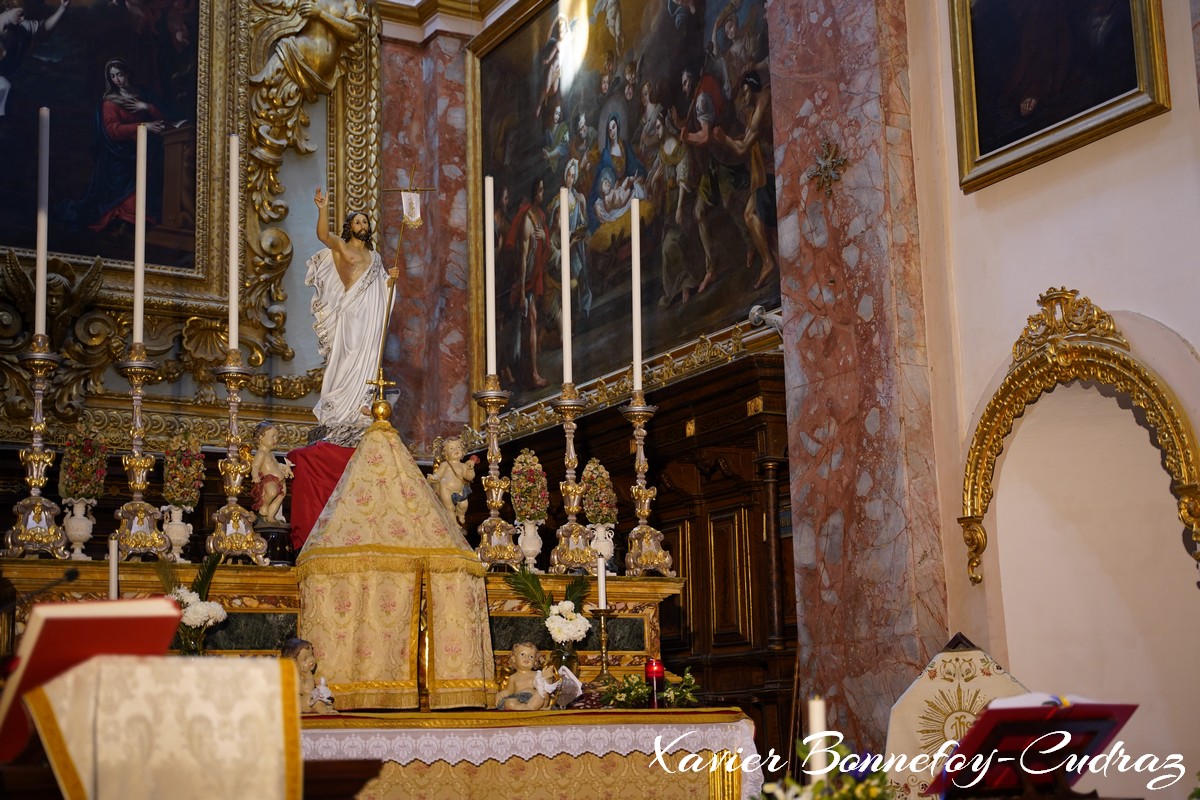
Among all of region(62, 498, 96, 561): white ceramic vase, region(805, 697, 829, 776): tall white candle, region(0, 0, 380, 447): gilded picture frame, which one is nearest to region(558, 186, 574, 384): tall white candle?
region(62, 498, 96, 561): white ceramic vase

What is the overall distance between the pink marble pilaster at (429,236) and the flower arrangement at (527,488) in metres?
6.84

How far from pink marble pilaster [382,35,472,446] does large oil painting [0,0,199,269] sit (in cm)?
212

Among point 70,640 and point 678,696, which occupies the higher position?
point 70,640

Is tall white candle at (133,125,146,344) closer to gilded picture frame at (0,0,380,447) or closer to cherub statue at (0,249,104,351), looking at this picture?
gilded picture frame at (0,0,380,447)

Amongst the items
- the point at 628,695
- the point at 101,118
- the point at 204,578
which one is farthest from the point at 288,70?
the point at 628,695

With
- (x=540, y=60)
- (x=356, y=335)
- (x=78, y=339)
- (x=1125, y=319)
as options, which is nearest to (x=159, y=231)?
(x=78, y=339)

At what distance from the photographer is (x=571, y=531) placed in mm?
7461

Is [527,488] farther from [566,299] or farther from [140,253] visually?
[140,253]

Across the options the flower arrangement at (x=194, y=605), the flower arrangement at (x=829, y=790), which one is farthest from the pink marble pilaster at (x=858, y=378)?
the flower arrangement at (x=829, y=790)

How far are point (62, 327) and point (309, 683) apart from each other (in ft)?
25.3

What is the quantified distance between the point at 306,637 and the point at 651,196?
649cm

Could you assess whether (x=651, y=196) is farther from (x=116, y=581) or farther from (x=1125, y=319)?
(x=116, y=581)

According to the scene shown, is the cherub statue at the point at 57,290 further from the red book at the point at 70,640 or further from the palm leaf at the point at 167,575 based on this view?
the red book at the point at 70,640

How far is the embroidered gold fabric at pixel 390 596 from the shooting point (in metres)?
6.51
